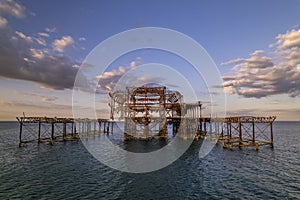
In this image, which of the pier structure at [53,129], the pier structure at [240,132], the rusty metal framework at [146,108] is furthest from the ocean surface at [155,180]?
the rusty metal framework at [146,108]

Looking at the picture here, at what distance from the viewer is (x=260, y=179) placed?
2284 centimetres

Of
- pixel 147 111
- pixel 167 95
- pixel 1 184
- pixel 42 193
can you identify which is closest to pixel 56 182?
pixel 42 193

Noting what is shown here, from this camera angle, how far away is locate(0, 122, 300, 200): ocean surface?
723 inches

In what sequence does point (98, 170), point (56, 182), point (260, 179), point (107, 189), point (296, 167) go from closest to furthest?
point (107, 189) → point (56, 182) → point (260, 179) → point (98, 170) → point (296, 167)

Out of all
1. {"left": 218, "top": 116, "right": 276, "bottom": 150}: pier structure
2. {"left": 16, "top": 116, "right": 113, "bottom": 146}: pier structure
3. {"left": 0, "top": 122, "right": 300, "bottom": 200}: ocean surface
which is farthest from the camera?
{"left": 16, "top": 116, "right": 113, "bottom": 146}: pier structure

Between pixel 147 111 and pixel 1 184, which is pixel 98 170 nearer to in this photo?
pixel 1 184

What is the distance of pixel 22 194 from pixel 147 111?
4487cm

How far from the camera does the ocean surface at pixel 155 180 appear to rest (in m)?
18.4

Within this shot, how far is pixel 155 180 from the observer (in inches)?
880

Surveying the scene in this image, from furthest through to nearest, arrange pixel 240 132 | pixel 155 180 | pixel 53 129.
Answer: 1. pixel 53 129
2. pixel 240 132
3. pixel 155 180

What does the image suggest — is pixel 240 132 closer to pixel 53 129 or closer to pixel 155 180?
pixel 155 180

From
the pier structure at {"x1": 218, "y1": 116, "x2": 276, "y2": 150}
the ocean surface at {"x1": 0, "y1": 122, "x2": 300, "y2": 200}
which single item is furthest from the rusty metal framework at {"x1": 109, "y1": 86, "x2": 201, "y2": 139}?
the ocean surface at {"x1": 0, "y1": 122, "x2": 300, "y2": 200}

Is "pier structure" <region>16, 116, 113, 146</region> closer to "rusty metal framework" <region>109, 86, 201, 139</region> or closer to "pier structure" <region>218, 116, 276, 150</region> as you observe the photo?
"rusty metal framework" <region>109, 86, 201, 139</region>

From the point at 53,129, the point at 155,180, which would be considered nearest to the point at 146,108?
the point at 53,129
